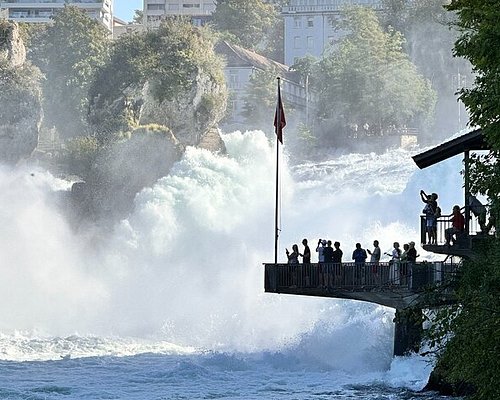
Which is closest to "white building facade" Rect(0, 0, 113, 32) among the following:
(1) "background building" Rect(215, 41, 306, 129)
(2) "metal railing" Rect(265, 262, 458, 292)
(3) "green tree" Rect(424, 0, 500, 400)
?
(1) "background building" Rect(215, 41, 306, 129)

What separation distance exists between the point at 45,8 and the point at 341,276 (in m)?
150

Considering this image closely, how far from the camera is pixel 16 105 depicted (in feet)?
295

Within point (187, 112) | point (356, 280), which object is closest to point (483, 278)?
point (356, 280)

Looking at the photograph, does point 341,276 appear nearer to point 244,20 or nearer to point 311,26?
point 311,26

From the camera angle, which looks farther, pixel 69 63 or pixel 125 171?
pixel 69 63

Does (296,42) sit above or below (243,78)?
above

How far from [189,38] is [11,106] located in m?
12.0

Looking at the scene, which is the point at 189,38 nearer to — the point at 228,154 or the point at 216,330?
the point at 228,154

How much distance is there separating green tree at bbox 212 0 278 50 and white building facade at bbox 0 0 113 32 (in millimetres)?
21353

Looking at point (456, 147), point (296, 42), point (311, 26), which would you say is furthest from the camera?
point (311, 26)

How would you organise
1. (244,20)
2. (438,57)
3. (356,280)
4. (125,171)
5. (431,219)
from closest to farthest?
(431,219), (356,280), (125,171), (438,57), (244,20)

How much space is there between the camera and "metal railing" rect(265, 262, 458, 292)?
42688mm

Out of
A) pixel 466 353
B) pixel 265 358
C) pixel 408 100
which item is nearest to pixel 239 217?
pixel 265 358

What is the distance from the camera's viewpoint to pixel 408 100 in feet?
393
